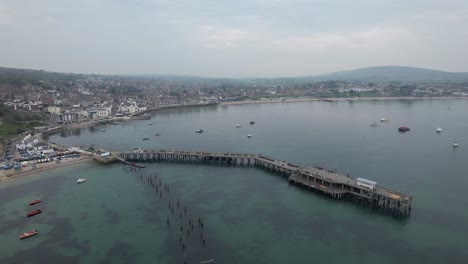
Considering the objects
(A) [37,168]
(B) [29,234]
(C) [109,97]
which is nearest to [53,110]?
(C) [109,97]

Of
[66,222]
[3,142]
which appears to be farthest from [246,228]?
[3,142]

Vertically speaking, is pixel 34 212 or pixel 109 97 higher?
pixel 109 97

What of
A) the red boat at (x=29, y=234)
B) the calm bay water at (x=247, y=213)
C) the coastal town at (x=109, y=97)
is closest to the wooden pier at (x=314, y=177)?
the calm bay water at (x=247, y=213)

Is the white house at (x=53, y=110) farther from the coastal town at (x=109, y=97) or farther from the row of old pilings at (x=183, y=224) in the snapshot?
the row of old pilings at (x=183, y=224)

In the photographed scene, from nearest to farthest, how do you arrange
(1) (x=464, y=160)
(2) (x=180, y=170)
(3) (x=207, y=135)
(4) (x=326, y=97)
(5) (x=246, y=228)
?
(5) (x=246, y=228) < (2) (x=180, y=170) < (1) (x=464, y=160) < (3) (x=207, y=135) < (4) (x=326, y=97)

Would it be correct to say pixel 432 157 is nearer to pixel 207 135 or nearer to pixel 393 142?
pixel 393 142

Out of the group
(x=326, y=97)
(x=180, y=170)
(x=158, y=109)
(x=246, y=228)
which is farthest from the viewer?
(x=326, y=97)

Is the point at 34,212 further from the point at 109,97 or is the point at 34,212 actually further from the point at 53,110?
the point at 109,97
